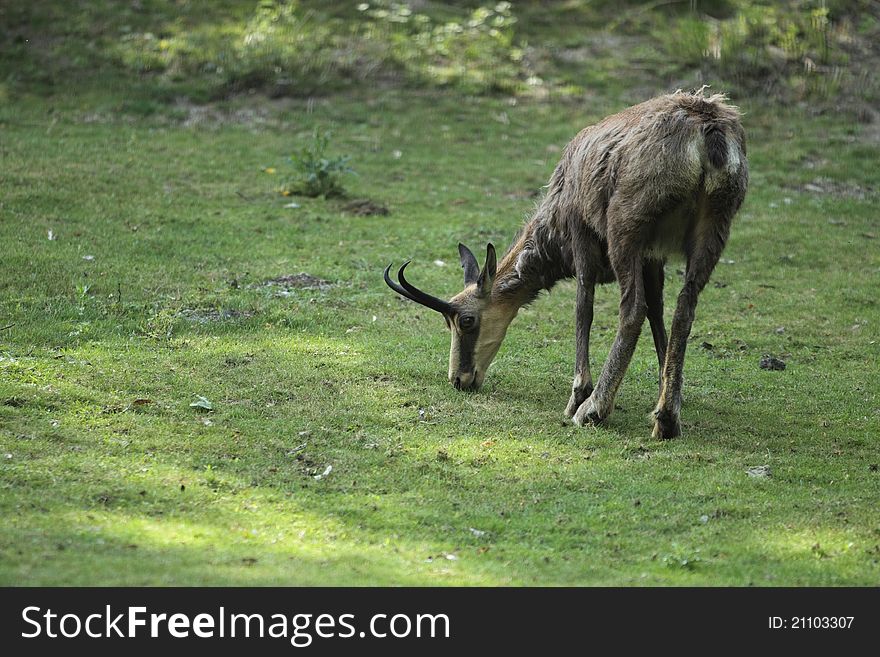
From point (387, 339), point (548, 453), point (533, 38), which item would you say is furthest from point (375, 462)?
point (533, 38)

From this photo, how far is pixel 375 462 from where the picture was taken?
721 centimetres

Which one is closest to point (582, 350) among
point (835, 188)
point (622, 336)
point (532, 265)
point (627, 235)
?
point (622, 336)

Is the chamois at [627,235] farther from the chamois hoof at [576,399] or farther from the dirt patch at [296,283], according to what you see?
the dirt patch at [296,283]

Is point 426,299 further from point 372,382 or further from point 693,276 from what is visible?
point 693,276

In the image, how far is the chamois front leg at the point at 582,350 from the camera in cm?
855

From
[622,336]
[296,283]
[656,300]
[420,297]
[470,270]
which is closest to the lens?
[622,336]

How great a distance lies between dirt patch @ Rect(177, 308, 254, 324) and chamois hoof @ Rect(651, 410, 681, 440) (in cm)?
428

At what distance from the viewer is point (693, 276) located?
25.1 feet

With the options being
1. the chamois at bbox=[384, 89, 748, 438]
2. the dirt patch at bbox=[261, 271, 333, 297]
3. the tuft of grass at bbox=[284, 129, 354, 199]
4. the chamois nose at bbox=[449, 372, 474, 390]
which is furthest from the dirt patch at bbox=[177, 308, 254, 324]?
the tuft of grass at bbox=[284, 129, 354, 199]

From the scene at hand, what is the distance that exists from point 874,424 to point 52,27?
53.2 feet

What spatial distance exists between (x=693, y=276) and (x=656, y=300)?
125cm

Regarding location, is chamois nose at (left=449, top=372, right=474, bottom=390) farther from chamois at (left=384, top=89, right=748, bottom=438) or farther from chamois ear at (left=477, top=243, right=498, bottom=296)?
chamois ear at (left=477, top=243, right=498, bottom=296)
